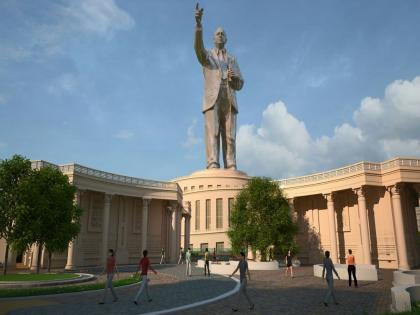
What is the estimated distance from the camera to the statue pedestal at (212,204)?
59312 millimetres

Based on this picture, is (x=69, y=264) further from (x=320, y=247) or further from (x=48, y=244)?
(x=320, y=247)

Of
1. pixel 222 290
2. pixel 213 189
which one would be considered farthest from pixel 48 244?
pixel 213 189

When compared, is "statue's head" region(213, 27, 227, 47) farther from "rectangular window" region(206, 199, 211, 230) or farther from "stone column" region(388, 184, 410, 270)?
"stone column" region(388, 184, 410, 270)

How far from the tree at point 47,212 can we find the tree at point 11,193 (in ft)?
1.53

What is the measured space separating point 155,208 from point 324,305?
3585cm

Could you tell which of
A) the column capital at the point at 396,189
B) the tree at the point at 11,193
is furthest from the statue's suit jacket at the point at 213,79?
the tree at the point at 11,193

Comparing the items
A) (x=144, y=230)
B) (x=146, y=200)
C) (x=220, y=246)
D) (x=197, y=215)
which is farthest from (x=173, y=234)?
(x=197, y=215)

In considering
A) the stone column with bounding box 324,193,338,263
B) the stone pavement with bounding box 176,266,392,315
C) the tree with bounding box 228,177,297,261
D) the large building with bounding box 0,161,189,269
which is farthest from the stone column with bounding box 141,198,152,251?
the stone pavement with bounding box 176,266,392,315

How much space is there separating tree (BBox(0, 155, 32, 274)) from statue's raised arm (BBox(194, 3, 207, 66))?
106 feet

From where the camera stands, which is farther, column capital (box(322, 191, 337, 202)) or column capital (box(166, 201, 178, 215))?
column capital (box(166, 201, 178, 215))

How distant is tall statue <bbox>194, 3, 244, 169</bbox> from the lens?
6291 centimetres

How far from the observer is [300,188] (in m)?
47.3

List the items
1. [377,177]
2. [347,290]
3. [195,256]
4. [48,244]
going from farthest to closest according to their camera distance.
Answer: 1. [195,256]
2. [377,177]
3. [48,244]
4. [347,290]

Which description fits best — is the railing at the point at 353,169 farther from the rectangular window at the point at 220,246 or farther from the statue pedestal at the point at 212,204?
the rectangular window at the point at 220,246
